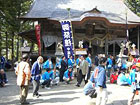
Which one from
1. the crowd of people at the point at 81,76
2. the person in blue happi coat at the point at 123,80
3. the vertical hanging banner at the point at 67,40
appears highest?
the vertical hanging banner at the point at 67,40

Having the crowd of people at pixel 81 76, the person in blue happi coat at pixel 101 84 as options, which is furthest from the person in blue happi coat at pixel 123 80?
the person in blue happi coat at pixel 101 84

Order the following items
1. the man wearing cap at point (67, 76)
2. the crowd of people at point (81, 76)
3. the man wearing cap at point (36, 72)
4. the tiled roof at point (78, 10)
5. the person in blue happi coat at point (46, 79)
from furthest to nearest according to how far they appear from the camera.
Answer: the tiled roof at point (78, 10)
the man wearing cap at point (67, 76)
the person in blue happi coat at point (46, 79)
the man wearing cap at point (36, 72)
the crowd of people at point (81, 76)

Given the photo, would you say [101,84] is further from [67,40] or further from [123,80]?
[67,40]

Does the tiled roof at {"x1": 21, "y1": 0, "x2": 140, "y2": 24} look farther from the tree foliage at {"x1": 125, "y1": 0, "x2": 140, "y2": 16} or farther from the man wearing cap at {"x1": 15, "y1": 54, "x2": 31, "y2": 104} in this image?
the man wearing cap at {"x1": 15, "y1": 54, "x2": 31, "y2": 104}

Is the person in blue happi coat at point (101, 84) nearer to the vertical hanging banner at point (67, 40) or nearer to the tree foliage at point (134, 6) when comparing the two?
the vertical hanging banner at point (67, 40)

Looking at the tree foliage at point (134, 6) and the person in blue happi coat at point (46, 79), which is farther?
the tree foliage at point (134, 6)

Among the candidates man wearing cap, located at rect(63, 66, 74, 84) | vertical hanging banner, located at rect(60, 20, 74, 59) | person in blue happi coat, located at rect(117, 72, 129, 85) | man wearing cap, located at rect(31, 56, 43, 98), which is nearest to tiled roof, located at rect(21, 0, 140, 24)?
vertical hanging banner, located at rect(60, 20, 74, 59)

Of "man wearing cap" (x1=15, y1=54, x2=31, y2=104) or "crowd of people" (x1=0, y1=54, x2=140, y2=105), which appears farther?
"man wearing cap" (x1=15, y1=54, x2=31, y2=104)

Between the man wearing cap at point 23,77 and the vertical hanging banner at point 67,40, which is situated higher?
the vertical hanging banner at point 67,40

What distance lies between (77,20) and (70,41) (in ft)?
13.9

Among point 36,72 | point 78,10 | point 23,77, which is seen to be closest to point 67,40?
point 36,72

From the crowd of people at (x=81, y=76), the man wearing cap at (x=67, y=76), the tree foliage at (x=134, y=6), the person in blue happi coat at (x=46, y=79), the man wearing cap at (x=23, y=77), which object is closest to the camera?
the crowd of people at (x=81, y=76)

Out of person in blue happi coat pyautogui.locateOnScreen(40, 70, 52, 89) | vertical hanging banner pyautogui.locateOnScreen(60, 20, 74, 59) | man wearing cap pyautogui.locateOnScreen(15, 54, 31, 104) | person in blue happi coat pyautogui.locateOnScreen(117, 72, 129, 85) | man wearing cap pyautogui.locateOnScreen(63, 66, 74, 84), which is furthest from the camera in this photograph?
vertical hanging banner pyautogui.locateOnScreen(60, 20, 74, 59)

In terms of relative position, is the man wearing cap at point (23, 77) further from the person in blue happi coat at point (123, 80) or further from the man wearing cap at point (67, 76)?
the person in blue happi coat at point (123, 80)
